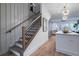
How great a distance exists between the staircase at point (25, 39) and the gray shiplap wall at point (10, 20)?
78 millimetres

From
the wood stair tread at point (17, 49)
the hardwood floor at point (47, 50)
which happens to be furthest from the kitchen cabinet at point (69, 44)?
the wood stair tread at point (17, 49)

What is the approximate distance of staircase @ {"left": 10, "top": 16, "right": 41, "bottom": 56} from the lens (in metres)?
1.49

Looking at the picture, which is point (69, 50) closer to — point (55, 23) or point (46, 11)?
point (55, 23)

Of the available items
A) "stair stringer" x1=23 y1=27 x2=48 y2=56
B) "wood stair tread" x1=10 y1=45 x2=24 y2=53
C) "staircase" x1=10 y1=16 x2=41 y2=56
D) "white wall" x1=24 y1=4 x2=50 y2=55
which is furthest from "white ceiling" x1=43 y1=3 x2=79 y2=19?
"wood stair tread" x1=10 y1=45 x2=24 y2=53

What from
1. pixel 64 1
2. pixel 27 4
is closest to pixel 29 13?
pixel 27 4

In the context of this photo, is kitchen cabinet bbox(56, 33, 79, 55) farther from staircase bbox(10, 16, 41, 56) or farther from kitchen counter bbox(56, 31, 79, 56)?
staircase bbox(10, 16, 41, 56)

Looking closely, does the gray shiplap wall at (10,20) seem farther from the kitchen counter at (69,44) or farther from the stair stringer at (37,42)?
the kitchen counter at (69,44)

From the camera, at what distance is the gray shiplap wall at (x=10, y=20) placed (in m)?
1.51

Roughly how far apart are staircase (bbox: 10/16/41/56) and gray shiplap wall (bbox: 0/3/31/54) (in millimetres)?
78

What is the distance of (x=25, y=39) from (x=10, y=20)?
44 cm

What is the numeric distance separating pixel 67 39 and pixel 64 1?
76 cm

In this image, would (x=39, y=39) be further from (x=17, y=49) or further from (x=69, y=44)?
(x=69, y=44)

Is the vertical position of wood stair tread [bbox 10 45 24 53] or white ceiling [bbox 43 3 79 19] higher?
white ceiling [bbox 43 3 79 19]

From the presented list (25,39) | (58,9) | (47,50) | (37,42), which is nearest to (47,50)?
(47,50)
